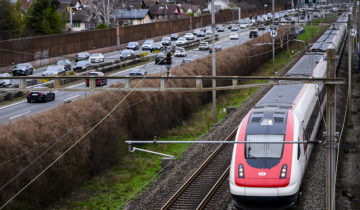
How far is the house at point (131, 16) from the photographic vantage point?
80.1 metres

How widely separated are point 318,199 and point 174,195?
184 inches

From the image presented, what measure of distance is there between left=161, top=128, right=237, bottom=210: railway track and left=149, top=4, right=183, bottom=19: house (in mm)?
62904

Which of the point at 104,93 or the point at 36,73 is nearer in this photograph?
the point at 104,93

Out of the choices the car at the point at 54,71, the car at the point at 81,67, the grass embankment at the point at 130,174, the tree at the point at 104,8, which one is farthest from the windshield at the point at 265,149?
the tree at the point at 104,8

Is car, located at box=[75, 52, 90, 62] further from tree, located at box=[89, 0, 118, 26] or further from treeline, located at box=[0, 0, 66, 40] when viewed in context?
tree, located at box=[89, 0, 118, 26]

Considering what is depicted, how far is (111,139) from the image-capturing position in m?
23.2

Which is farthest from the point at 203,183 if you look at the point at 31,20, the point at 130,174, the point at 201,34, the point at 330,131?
the point at 31,20

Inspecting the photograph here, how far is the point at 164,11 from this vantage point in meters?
84.9

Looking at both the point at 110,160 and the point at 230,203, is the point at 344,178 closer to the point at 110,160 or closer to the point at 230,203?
the point at 230,203

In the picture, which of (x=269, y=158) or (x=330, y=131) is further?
(x=269, y=158)

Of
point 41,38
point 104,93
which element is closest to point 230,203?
point 104,93

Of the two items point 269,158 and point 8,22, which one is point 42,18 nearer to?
point 8,22

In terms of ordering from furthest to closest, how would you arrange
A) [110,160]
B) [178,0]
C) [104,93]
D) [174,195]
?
1. [178,0]
2. [104,93]
3. [110,160]
4. [174,195]

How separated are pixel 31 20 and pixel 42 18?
1.31m
